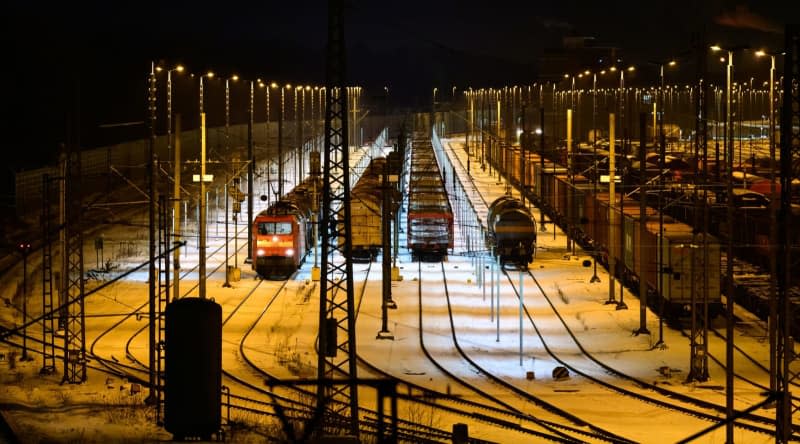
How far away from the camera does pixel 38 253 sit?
44562 millimetres

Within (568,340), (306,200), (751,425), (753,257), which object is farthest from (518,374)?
(306,200)

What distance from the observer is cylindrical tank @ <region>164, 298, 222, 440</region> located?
593 inches

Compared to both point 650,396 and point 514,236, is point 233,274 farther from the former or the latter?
point 650,396

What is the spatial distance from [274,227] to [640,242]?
1261 centimetres

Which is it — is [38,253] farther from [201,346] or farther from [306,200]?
[201,346]

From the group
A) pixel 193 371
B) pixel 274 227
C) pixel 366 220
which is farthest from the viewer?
pixel 366 220

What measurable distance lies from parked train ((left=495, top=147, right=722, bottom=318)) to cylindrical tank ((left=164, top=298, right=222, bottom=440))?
31.4ft

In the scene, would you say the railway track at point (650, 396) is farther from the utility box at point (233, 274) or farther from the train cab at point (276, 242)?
the utility box at point (233, 274)

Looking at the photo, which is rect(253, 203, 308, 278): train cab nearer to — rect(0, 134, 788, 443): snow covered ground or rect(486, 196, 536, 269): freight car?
rect(0, 134, 788, 443): snow covered ground

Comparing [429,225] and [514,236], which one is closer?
[514,236]

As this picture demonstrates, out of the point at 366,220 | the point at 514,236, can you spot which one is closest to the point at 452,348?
the point at 514,236

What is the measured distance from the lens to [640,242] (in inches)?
1296

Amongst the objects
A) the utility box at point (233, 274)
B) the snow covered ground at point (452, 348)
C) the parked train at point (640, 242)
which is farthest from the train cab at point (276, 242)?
the parked train at point (640, 242)

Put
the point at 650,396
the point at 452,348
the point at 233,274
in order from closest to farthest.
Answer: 1. the point at 650,396
2. the point at 452,348
3. the point at 233,274
